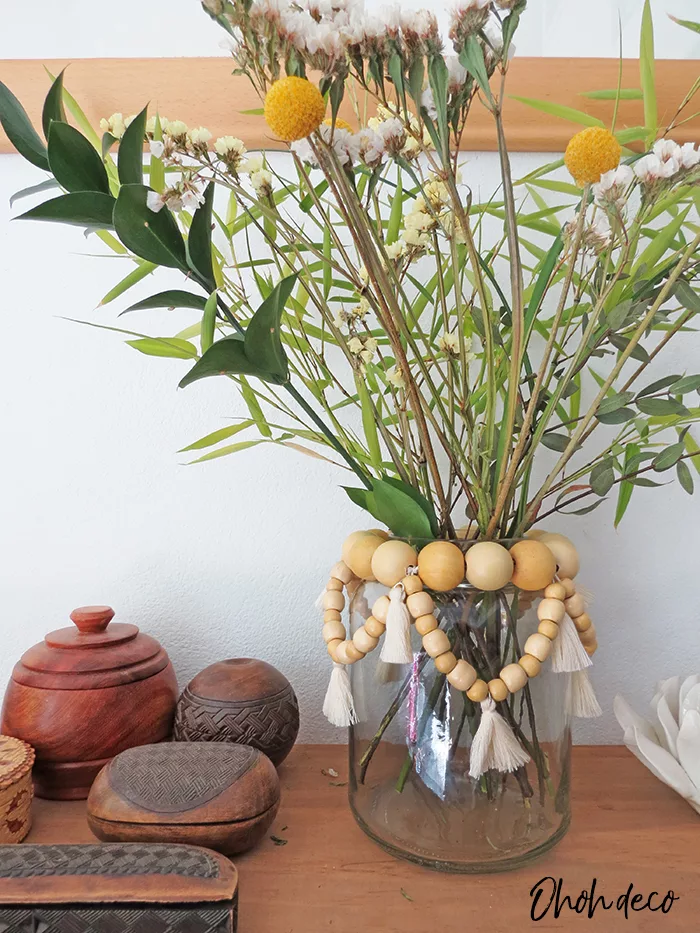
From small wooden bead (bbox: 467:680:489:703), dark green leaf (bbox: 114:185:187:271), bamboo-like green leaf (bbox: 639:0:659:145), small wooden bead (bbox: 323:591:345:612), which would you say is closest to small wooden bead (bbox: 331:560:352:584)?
small wooden bead (bbox: 323:591:345:612)

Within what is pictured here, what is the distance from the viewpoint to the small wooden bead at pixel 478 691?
18.3 inches

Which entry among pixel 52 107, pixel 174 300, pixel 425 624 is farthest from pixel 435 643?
pixel 52 107

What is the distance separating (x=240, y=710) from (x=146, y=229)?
37 centimetres

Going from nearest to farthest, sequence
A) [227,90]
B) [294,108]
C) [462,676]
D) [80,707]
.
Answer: [294,108] < [462,676] < [80,707] < [227,90]

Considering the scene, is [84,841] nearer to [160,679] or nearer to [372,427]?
[160,679]

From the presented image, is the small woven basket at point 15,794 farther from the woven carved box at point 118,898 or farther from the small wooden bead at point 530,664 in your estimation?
the small wooden bead at point 530,664

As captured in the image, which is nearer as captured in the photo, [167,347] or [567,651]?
[567,651]

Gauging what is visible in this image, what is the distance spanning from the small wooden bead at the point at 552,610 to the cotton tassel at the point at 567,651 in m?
0.01

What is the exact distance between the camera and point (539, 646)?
0.47 metres

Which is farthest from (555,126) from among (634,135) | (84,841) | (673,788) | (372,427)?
(84,841)

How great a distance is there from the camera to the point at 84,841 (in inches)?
20.7

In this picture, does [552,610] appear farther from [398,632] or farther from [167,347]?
[167,347]

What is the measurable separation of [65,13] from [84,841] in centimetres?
74

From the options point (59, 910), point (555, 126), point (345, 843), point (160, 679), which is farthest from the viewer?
point (555, 126)
